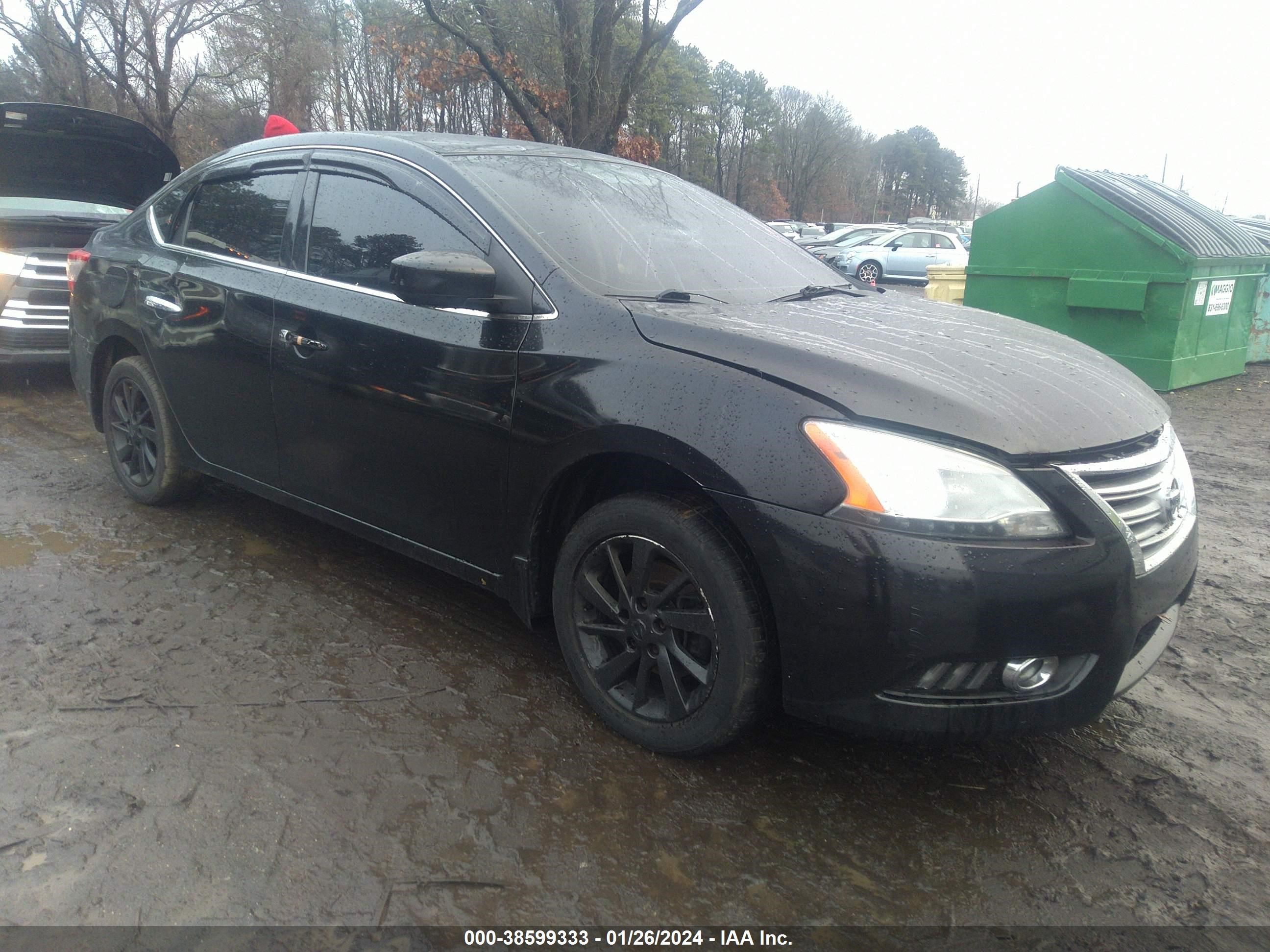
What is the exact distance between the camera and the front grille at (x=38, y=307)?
6816 millimetres

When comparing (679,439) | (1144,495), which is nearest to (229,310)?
(679,439)

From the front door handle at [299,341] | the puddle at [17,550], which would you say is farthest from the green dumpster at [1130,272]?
the puddle at [17,550]

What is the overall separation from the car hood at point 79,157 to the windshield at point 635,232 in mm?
5059

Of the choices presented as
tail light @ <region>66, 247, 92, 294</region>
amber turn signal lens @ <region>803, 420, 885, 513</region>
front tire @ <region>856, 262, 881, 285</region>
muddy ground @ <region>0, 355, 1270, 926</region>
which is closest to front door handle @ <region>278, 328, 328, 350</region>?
muddy ground @ <region>0, 355, 1270, 926</region>

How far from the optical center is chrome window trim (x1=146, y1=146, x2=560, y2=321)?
281 centimetres

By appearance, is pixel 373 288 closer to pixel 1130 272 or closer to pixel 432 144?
pixel 432 144

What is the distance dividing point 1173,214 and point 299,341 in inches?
312

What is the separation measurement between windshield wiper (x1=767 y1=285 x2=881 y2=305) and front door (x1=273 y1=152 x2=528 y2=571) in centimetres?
98

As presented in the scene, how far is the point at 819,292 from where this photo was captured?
3.49 m

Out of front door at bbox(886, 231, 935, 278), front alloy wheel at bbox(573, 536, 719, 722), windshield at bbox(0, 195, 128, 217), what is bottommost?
front alloy wheel at bbox(573, 536, 719, 722)

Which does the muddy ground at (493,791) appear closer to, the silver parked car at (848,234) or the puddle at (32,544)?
the puddle at (32,544)

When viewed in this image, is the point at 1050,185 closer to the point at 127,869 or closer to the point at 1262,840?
the point at 1262,840

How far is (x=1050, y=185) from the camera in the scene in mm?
8680

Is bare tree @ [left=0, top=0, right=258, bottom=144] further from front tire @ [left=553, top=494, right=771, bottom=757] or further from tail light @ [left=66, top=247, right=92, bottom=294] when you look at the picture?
front tire @ [left=553, top=494, right=771, bottom=757]
